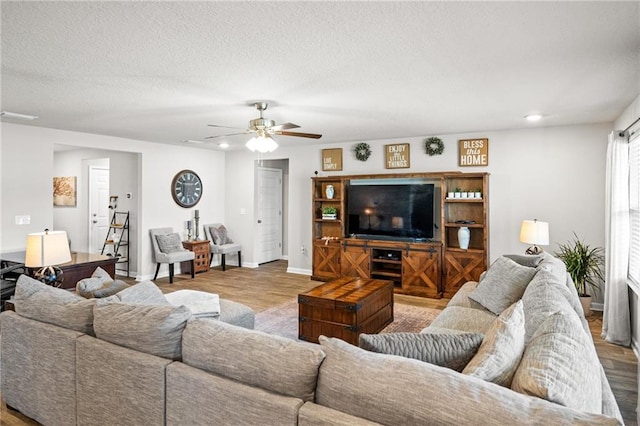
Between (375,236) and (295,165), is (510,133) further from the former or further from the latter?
(295,165)

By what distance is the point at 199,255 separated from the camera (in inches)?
278

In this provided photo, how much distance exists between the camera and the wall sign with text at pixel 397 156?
20.0 feet

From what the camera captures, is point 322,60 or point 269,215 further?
point 269,215

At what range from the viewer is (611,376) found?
122 inches

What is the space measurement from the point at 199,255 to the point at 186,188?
1318 mm

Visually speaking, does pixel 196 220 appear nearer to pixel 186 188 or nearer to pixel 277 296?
pixel 186 188

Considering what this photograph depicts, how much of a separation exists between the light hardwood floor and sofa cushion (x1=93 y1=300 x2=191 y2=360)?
1.03 metres

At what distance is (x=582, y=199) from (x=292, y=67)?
4.36 metres

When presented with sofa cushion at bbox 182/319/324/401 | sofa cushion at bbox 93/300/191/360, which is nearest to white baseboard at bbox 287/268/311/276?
sofa cushion at bbox 93/300/191/360

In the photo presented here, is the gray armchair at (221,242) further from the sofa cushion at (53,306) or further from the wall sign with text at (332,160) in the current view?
the sofa cushion at (53,306)

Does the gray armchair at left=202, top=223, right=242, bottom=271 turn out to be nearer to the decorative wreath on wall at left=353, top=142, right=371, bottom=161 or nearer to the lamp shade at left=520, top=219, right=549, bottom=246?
the decorative wreath on wall at left=353, top=142, right=371, bottom=161

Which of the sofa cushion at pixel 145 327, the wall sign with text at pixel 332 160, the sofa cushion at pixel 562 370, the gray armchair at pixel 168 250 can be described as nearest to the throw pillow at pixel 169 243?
the gray armchair at pixel 168 250

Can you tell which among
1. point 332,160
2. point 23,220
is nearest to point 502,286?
point 332,160

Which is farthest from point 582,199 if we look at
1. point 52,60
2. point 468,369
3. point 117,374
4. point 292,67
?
point 52,60
